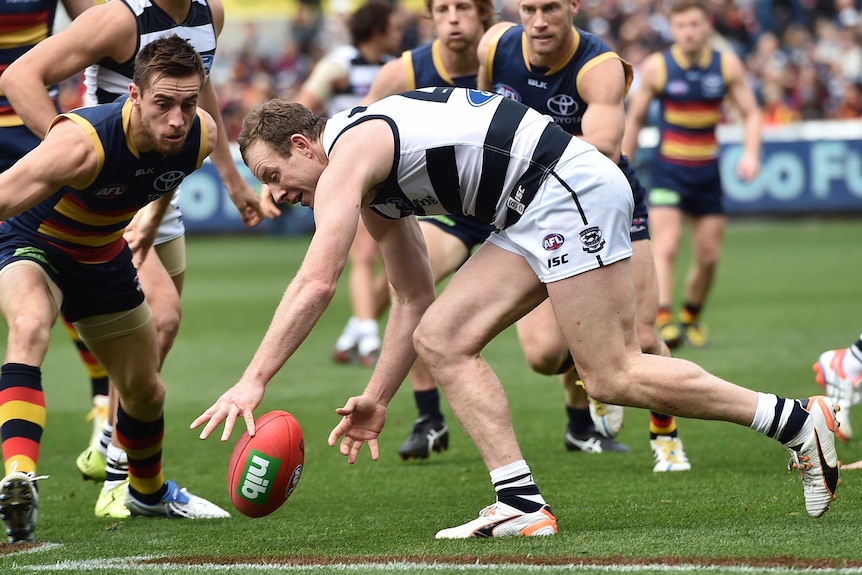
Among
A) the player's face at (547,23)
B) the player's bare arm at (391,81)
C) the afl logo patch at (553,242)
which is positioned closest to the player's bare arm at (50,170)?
the afl logo patch at (553,242)

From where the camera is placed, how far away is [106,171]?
5188 mm

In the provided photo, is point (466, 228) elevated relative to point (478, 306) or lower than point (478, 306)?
lower

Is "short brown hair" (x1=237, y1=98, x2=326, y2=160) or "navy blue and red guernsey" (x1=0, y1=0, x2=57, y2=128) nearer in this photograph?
"short brown hair" (x1=237, y1=98, x2=326, y2=160)

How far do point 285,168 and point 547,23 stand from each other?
6.68ft

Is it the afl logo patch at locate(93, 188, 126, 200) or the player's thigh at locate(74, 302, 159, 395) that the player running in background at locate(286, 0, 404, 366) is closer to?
the player's thigh at locate(74, 302, 159, 395)

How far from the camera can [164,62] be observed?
504 cm

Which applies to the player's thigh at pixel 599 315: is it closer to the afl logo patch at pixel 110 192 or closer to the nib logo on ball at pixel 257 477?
the nib logo on ball at pixel 257 477

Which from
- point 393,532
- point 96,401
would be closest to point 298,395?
point 96,401

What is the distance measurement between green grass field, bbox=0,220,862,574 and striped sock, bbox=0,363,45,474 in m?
0.39

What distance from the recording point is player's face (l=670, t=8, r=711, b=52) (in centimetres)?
1130

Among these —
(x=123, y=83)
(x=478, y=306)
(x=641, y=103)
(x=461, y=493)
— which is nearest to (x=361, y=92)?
(x=641, y=103)

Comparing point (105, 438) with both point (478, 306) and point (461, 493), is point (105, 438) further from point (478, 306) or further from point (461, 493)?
point (478, 306)

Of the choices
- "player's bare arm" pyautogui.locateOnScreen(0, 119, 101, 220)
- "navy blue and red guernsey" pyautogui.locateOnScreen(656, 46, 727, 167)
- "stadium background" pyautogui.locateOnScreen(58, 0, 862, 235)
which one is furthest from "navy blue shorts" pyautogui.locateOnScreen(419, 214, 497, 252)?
"stadium background" pyautogui.locateOnScreen(58, 0, 862, 235)

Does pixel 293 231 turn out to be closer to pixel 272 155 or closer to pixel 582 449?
pixel 582 449
